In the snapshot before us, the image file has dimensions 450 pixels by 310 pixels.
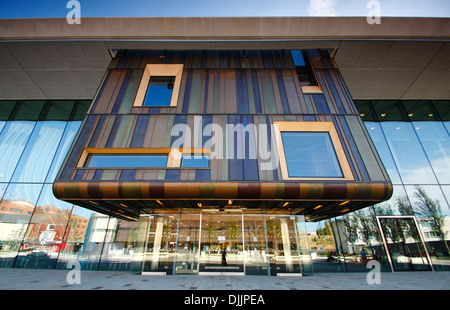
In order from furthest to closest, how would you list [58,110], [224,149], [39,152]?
[58,110] < [39,152] < [224,149]

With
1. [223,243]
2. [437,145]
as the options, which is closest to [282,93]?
[223,243]

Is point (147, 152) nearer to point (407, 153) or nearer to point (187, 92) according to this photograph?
point (187, 92)

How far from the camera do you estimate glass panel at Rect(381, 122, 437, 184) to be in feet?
43.2

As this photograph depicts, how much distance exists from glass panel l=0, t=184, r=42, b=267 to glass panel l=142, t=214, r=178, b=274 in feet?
24.5

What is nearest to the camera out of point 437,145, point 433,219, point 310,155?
point 310,155

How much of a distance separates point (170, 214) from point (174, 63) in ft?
27.9

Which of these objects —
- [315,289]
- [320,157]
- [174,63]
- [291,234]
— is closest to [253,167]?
[320,157]

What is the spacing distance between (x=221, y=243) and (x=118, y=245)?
6966 mm

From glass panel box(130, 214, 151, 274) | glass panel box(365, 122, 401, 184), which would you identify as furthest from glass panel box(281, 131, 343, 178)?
glass panel box(130, 214, 151, 274)

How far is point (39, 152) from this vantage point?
13789mm

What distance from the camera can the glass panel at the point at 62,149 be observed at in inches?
513

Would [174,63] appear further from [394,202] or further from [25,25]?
[394,202]
